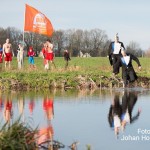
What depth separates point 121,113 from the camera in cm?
1184

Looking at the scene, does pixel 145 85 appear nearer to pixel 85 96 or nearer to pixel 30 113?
pixel 85 96

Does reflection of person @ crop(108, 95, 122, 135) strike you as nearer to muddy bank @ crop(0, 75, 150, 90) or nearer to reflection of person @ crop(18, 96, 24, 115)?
reflection of person @ crop(18, 96, 24, 115)

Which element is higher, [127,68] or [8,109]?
[127,68]

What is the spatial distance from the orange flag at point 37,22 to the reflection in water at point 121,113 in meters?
12.4

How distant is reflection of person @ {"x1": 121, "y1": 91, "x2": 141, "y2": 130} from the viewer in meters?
10.8

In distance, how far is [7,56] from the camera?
28219 mm

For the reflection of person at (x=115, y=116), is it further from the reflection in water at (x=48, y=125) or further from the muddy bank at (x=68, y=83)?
the muddy bank at (x=68, y=83)

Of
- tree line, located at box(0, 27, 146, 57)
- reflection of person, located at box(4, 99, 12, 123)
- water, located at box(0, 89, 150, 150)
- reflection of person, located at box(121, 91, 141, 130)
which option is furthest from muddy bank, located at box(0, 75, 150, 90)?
tree line, located at box(0, 27, 146, 57)

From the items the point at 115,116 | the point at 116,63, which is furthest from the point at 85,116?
the point at 116,63

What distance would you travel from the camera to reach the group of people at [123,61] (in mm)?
19672

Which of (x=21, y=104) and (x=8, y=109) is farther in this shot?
(x=21, y=104)

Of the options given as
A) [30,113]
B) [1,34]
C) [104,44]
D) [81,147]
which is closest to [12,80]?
[30,113]

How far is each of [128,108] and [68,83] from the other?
7508 millimetres

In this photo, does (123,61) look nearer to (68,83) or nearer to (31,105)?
(68,83)
